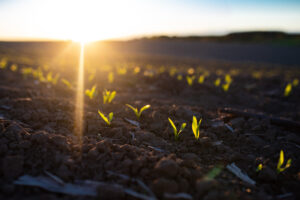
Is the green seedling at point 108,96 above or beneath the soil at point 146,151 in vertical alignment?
above

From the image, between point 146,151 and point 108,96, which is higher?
point 108,96

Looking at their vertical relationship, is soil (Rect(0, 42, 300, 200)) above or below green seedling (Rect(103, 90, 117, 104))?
below

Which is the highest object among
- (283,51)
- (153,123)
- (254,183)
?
(283,51)

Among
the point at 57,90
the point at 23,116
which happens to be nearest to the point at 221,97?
the point at 57,90

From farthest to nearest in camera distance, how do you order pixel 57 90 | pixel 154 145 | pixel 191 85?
pixel 191 85 < pixel 57 90 < pixel 154 145

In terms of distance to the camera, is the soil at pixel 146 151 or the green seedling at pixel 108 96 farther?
the green seedling at pixel 108 96

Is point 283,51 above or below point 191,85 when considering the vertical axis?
above

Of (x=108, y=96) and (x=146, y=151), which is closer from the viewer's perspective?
(x=146, y=151)

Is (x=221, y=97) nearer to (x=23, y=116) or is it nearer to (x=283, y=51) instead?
(x=23, y=116)

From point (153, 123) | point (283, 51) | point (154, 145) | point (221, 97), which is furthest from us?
point (283, 51)

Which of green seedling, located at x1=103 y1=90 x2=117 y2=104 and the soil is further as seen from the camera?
green seedling, located at x1=103 y1=90 x2=117 y2=104

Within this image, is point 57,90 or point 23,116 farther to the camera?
point 57,90
